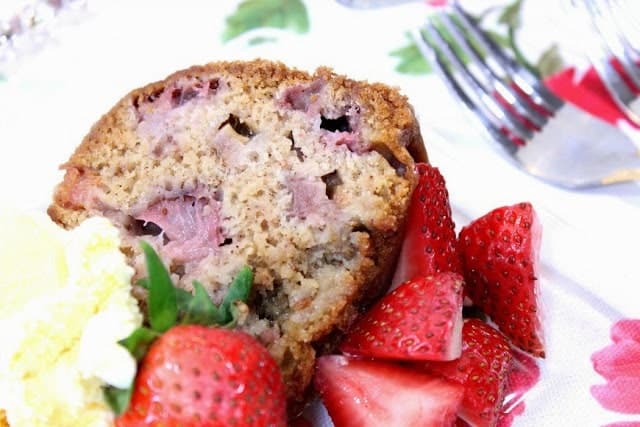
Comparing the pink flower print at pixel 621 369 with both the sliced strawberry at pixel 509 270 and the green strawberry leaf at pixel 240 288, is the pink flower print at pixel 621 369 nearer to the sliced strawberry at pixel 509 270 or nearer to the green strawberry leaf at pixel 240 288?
the sliced strawberry at pixel 509 270

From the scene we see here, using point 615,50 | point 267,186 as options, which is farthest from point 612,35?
point 267,186

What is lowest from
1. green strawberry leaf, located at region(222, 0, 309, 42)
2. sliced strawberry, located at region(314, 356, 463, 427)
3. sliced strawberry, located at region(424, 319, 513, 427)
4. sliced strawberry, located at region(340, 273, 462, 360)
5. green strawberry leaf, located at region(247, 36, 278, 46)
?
sliced strawberry, located at region(424, 319, 513, 427)

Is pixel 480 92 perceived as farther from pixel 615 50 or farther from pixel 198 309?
pixel 198 309

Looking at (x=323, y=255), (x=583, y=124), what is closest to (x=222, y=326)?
(x=323, y=255)

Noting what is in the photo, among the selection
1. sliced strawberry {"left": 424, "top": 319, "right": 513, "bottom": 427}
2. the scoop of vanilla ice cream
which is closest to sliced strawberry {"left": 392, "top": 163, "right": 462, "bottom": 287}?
sliced strawberry {"left": 424, "top": 319, "right": 513, "bottom": 427}

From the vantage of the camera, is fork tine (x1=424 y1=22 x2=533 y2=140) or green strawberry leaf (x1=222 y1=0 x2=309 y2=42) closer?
fork tine (x1=424 y1=22 x2=533 y2=140)

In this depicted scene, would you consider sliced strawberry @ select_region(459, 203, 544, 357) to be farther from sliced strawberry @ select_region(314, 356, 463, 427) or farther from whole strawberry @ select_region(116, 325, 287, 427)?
whole strawberry @ select_region(116, 325, 287, 427)

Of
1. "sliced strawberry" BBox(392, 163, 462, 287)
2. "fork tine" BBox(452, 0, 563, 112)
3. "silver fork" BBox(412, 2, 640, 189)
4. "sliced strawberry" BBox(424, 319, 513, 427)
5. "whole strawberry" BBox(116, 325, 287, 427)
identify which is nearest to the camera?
"whole strawberry" BBox(116, 325, 287, 427)
